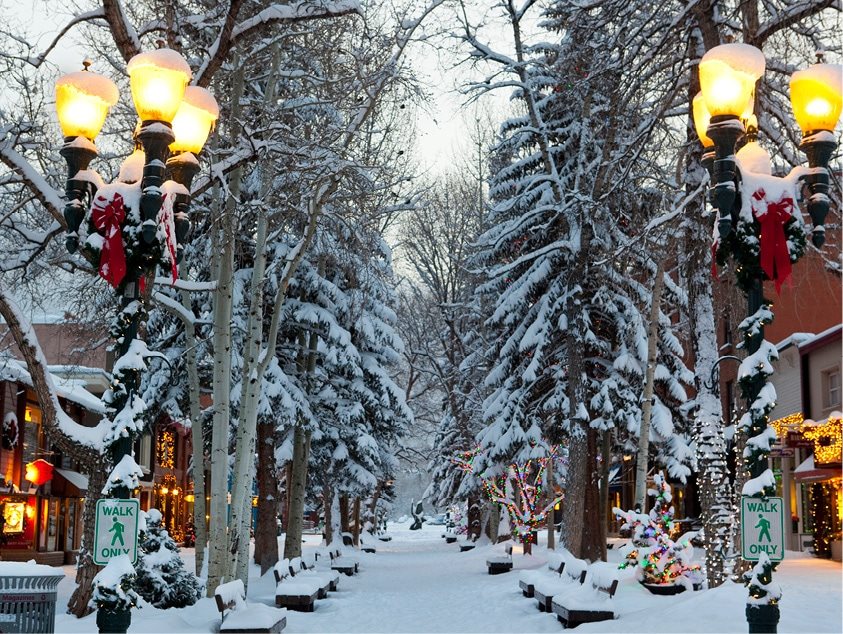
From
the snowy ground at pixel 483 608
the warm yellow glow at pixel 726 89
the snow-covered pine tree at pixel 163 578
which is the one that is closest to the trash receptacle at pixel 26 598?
the snowy ground at pixel 483 608

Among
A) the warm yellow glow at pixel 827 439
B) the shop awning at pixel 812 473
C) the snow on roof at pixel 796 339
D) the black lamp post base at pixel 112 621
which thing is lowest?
the black lamp post base at pixel 112 621

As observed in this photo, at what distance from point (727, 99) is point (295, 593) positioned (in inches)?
571

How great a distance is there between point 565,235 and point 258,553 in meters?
13.4

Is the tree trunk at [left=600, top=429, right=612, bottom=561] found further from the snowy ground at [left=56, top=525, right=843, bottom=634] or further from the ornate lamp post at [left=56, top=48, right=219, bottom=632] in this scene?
the ornate lamp post at [left=56, top=48, right=219, bottom=632]

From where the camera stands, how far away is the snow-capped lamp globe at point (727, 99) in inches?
348

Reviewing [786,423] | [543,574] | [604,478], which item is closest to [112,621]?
[543,574]

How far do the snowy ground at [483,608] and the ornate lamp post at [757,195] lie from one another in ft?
15.3

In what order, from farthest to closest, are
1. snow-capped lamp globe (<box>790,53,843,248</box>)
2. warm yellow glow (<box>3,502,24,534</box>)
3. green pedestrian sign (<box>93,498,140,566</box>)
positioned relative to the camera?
warm yellow glow (<box>3,502,24,534</box>)
snow-capped lamp globe (<box>790,53,843,248</box>)
green pedestrian sign (<box>93,498,140,566</box>)

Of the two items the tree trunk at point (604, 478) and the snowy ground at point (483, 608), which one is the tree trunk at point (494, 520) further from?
the snowy ground at point (483, 608)

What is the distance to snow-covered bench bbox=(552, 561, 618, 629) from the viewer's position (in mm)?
16219

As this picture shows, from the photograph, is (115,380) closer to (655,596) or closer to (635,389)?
(655,596)

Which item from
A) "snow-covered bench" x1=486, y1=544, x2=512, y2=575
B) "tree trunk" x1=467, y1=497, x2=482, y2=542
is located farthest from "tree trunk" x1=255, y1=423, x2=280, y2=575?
"tree trunk" x1=467, y1=497, x2=482, y2=542

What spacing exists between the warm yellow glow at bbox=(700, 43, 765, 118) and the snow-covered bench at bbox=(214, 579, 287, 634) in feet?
32.7

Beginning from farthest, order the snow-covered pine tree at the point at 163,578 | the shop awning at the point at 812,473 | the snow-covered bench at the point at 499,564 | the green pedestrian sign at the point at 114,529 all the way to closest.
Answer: the shop awning at the point at 812,473
the snow-covered bench at the point at 499,564
the snow-covered pine tree at the point at 163,578
the green pedestrian sign at the point at 114,529
